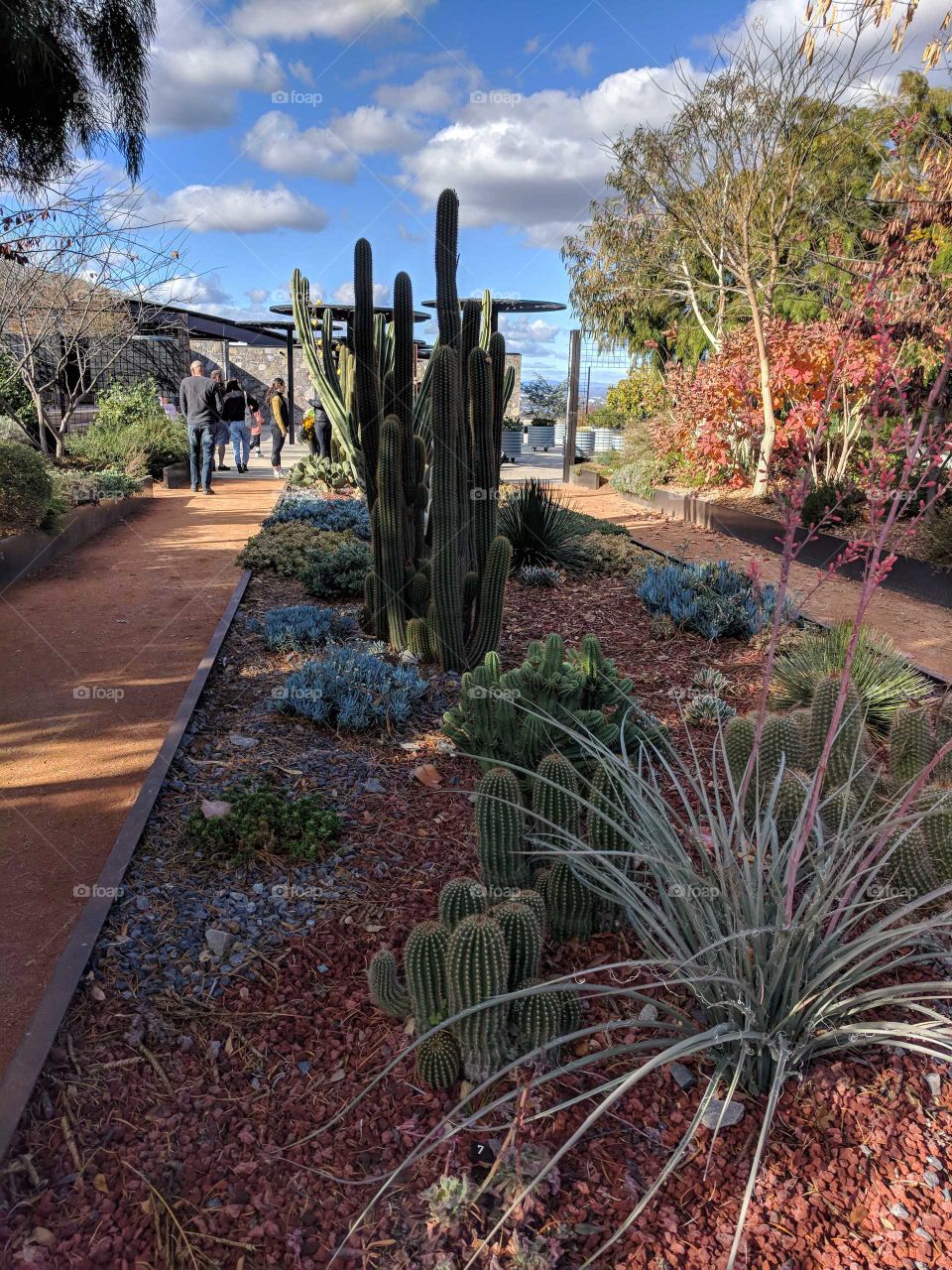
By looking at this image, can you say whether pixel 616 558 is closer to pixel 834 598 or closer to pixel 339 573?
pixel 834 598

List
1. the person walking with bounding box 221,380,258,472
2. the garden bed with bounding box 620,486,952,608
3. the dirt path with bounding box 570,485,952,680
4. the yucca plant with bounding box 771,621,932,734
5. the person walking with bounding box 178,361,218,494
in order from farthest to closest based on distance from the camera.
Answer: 1. the person walking with bounding box 221,380,258,472
2. the person walking with bounding box 178,361,218,494
3. the garden bed with bounding box 620,486,952,608
4. the dirt path with bounding box 570,485,952,680
5. the yucca plant with bounding box 771,621,932,734

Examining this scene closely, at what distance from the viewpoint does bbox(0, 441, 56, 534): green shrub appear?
27.1 feet

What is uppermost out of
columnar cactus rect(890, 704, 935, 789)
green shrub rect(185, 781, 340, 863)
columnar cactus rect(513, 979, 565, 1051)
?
columnar cactus rect(890, 704, 935, 789)

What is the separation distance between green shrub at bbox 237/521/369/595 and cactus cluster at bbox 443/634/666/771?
3.31 m

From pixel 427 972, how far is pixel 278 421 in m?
16.4

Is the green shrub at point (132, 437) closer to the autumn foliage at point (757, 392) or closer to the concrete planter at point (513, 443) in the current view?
the autumn foliage at point (757, 392)

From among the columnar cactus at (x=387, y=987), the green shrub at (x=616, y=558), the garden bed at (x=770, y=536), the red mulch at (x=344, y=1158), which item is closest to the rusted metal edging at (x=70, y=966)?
the red mulch at (x=344, y=1158)

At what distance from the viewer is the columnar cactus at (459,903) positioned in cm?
224

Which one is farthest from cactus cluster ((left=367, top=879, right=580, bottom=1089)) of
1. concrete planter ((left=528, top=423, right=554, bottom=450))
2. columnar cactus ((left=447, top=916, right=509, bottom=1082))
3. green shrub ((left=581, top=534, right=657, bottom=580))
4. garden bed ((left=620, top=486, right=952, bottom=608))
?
concrete planter ((left=528, top=423, right=554, bottom=450))

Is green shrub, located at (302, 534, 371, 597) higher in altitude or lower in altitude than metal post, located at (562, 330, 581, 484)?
lower

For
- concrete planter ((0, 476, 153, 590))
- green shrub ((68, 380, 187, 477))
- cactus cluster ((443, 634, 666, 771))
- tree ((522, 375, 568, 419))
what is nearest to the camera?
cactus cluster ((443, 634, 666, 771))

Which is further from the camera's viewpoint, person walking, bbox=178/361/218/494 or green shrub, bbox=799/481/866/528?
person walking, bbox=178/361/218/494

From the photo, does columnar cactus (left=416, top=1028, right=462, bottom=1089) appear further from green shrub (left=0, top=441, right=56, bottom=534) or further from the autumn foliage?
the autumn foliage

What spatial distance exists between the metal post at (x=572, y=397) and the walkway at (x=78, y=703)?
32.0 feet
